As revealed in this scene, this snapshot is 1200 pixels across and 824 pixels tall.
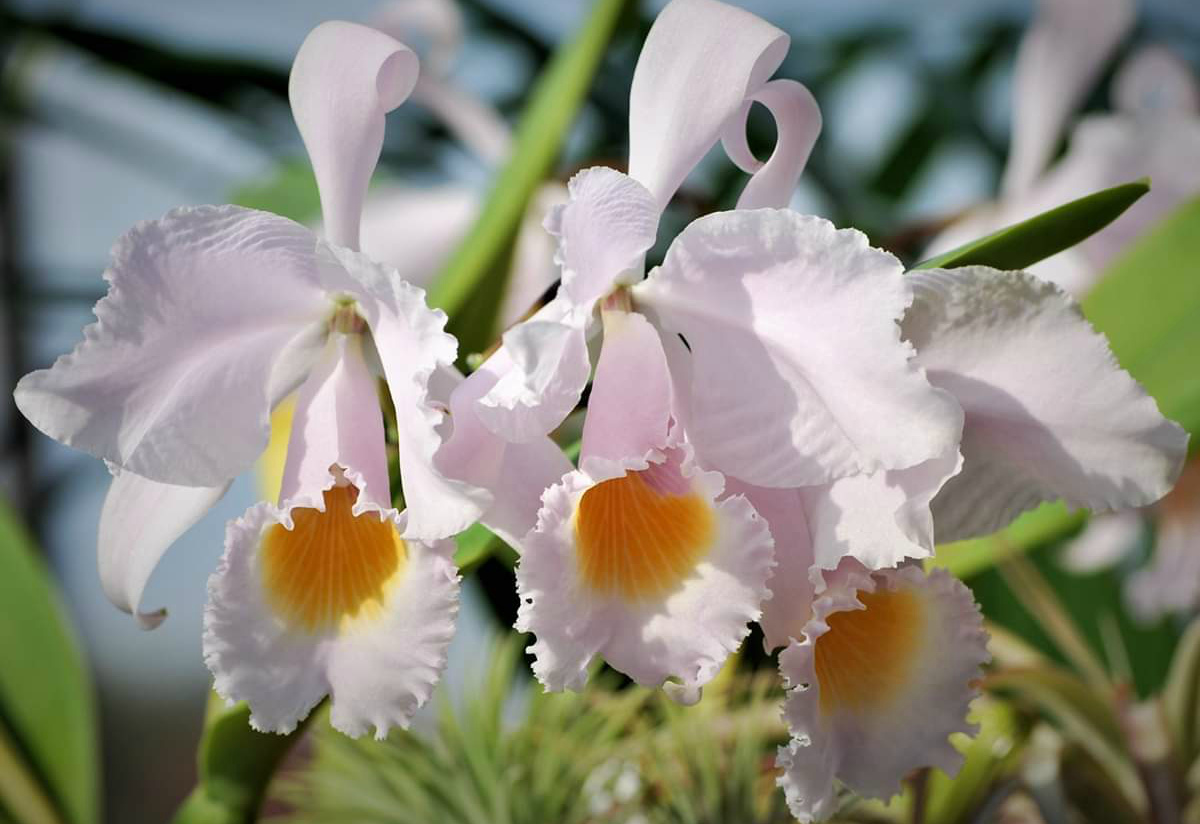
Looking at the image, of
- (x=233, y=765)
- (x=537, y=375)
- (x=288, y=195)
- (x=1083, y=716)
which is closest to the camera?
(x=537, y=375)

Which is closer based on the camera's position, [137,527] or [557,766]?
[137,527]

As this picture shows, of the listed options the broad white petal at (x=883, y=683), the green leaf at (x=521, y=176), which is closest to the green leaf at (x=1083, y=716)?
the broad white petal at (x=883, y=683)

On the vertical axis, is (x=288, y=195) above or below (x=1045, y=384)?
below

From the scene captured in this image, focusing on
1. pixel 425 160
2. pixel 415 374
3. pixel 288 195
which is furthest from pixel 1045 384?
pixel 425 160

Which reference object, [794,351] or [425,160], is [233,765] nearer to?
[794,351]

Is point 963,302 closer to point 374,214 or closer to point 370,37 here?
point 370,37

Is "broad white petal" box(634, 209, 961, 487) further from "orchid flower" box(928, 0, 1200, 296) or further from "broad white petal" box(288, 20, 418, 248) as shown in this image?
"orchid flower" box(928, 0, 1200, 296)

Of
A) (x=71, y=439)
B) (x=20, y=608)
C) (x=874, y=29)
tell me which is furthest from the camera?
(x=874, y=29)

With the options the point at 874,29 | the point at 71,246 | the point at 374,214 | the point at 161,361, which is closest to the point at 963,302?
the point at 161,361
